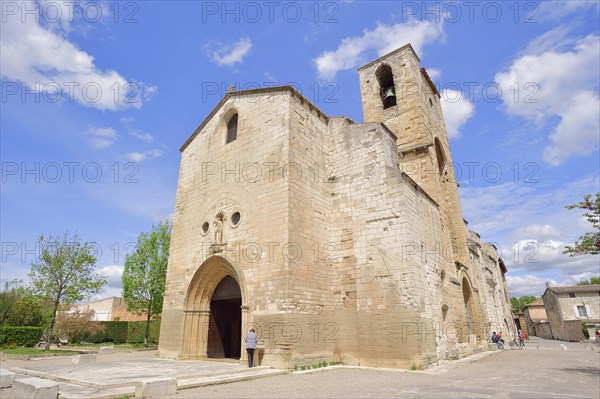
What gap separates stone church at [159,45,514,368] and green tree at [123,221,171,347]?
31.6 feet

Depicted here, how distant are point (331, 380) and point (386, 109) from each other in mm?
12849

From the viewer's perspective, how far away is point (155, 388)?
547cm

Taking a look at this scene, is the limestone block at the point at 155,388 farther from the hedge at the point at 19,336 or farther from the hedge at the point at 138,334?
the hedge at the point at 138,334

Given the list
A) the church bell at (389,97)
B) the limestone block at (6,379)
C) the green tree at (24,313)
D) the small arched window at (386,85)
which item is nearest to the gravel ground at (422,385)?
the limestone block at (6,379)

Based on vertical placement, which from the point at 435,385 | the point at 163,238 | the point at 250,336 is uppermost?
the point at 163,238

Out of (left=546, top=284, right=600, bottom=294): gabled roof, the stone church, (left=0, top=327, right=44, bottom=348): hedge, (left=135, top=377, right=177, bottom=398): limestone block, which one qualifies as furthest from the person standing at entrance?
(left=546, top=284, right=600, bottom=294): gabled roof

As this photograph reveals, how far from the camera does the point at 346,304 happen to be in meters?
10.3

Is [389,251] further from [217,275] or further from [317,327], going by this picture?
[217,275]

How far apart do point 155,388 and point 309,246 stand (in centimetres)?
572

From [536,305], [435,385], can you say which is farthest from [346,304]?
[536,305]

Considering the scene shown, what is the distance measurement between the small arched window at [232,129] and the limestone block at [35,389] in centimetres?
966

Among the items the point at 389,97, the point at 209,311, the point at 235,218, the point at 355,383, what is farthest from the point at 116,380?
the point at 389,97

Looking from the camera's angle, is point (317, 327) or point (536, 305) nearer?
point (317, 327)

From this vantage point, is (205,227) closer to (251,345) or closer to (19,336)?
(251,345)
